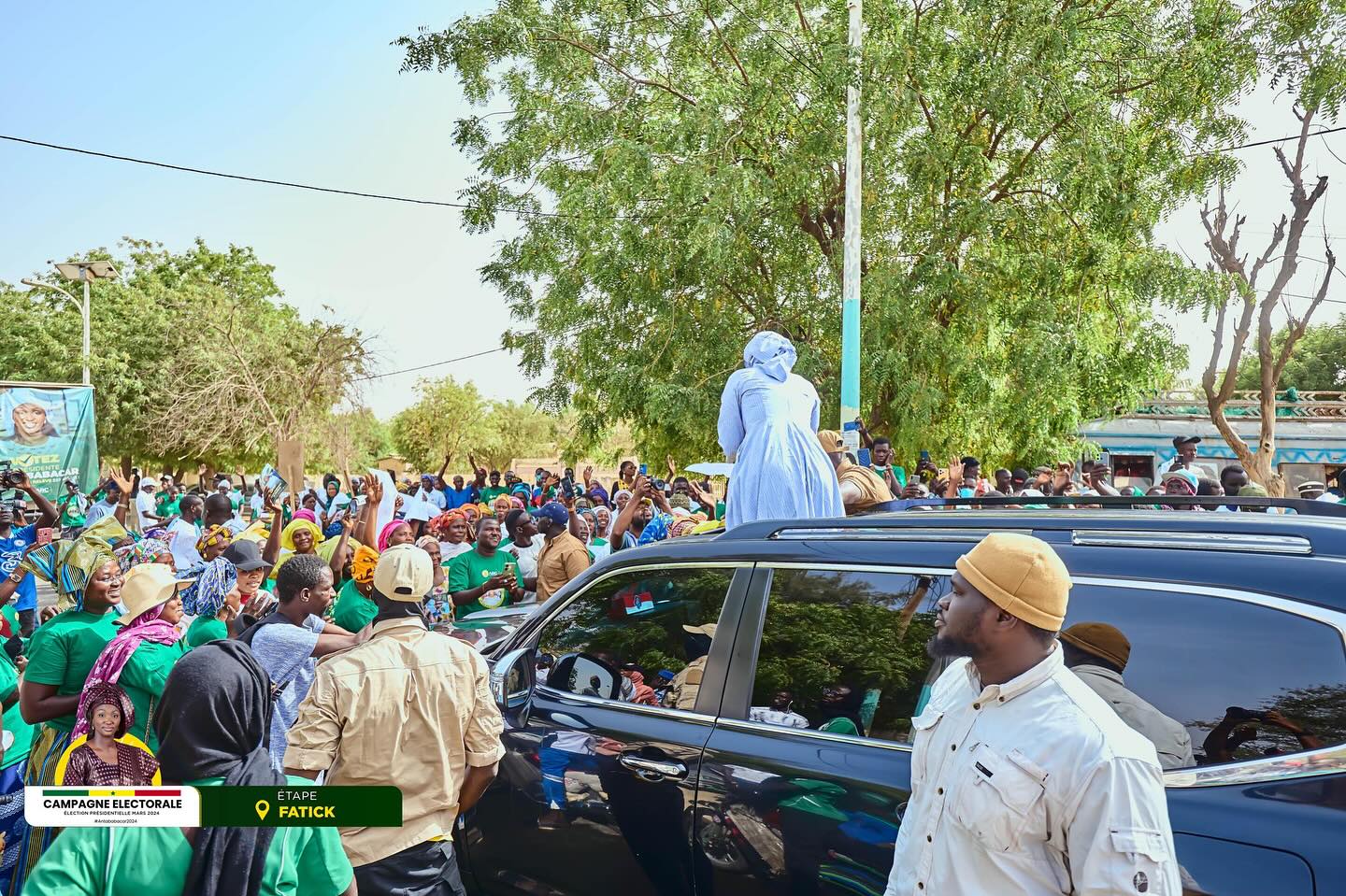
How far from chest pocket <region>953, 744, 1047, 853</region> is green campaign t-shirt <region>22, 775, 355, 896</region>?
4.34ft

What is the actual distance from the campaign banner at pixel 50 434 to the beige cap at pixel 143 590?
19580mm

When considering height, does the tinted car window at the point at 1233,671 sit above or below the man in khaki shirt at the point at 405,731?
above

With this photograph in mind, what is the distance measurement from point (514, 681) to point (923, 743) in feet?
7.10

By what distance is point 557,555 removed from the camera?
23.9ft

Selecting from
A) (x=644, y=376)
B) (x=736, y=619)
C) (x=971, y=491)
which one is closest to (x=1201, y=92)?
(x=971, y=491)

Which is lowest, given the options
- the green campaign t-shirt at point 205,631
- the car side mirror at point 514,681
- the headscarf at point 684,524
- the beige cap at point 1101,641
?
the car side mirror at point 514,681

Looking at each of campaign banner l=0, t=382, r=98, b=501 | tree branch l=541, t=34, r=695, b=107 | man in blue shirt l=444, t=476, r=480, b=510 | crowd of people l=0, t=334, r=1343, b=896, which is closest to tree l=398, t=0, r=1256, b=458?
tree branch l=541, t=34, r=695, b=107

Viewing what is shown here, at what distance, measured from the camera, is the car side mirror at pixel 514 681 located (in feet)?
13.0

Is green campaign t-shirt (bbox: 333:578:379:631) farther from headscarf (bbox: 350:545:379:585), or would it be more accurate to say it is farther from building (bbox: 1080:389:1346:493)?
building (bbox: 1080:389:1346:493)

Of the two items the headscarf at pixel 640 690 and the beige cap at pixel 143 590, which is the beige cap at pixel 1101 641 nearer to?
the headscarf at pixel 640 690

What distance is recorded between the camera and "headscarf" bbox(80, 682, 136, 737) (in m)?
3.11

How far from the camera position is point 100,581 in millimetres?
4480

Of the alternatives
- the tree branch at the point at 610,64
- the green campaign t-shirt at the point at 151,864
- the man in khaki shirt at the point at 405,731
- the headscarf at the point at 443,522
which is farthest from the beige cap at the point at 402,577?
the tree branch at the point at 610,64

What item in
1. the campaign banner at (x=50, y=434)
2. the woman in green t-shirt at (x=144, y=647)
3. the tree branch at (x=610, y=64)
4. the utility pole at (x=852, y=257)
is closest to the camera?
the woman in green t-shirt at (x=144, y=647)
